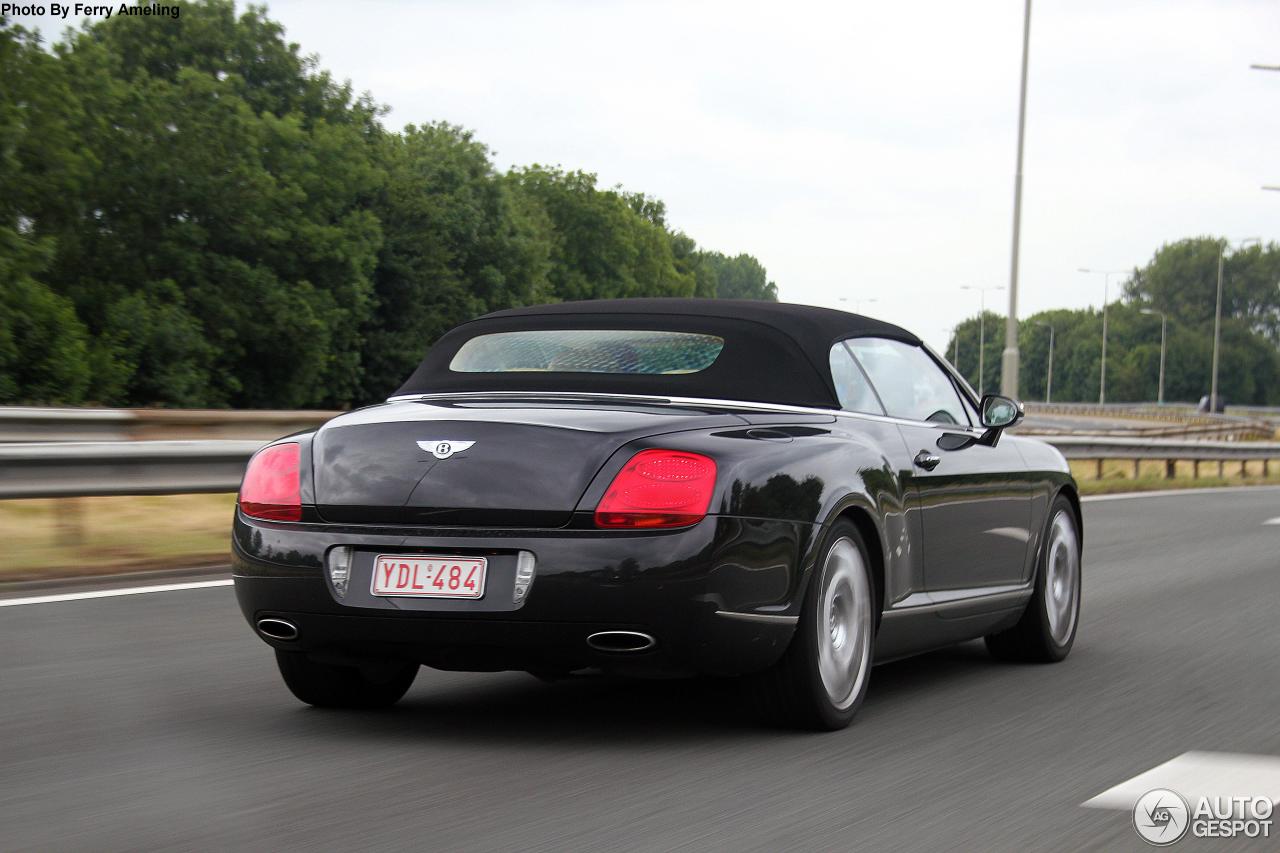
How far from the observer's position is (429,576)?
5.36 meters

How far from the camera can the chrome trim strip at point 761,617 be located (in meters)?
5.36

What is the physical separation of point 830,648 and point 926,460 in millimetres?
1112

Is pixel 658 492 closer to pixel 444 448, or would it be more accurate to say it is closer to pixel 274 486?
pixel 444 448

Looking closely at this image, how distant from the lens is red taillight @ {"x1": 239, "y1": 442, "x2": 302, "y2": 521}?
223 inches

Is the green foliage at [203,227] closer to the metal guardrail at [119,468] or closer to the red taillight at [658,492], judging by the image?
the metal guardrail at [119,468]

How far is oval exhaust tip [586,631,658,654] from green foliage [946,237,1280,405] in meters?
164

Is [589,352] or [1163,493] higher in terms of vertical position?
[589,352]

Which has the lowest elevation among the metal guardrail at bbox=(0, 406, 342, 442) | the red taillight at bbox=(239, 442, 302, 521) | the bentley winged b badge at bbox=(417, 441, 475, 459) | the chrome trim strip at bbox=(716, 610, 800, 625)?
the metal guardrail at bbox=(0, 406, 342, 442)

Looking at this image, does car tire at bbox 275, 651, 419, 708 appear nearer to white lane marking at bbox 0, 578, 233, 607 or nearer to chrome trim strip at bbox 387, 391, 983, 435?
chrome trim strip at bbox 387, 391, 983, 435

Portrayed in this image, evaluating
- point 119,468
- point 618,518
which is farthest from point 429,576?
point 119,468

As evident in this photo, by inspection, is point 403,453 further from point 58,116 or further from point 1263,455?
point 58,116

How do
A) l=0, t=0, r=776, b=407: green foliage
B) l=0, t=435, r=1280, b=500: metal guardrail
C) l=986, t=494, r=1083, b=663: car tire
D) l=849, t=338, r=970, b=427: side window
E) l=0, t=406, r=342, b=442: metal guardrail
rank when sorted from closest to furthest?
l=849, t=338, r=970, b=427: side window
l=986, t=494, r=1083, b=663: car tire
l=0, t=435, r=1280, b=500: metal guardrail
l=0, t=406, r=342, b=442: metal guardrail
l=0, t=0, r=776, b=407: green foliage

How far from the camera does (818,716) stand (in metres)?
5.75

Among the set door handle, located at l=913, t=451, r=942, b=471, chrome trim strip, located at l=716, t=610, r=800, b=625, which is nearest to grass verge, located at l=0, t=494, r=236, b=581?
door handle, located at l=913, t=451, r=942, b=471
